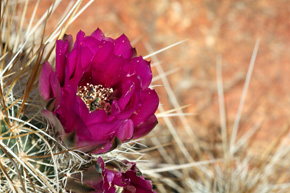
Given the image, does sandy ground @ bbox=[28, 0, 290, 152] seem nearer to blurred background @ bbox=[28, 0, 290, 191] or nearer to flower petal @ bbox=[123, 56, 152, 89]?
blurred background @ bbox=[28, 0, 290, 191]

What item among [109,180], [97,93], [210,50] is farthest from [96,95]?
[210,50]

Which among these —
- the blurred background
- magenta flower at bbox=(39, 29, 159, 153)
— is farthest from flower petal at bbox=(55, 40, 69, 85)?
the blurred background

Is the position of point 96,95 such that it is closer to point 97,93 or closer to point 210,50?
point 97,93

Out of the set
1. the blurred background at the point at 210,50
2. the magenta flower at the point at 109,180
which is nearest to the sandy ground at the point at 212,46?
the blurred background at the point at 210,50

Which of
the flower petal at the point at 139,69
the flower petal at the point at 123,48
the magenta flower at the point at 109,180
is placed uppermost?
the flower petal at the point at 123,48

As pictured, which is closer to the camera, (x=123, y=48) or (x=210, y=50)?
(x=123, y=48)

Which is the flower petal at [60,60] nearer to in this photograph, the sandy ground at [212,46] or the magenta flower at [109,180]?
the magenta flower at [109,180]

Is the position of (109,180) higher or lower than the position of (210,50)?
lower

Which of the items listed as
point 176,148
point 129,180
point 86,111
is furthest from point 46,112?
point 176,148
